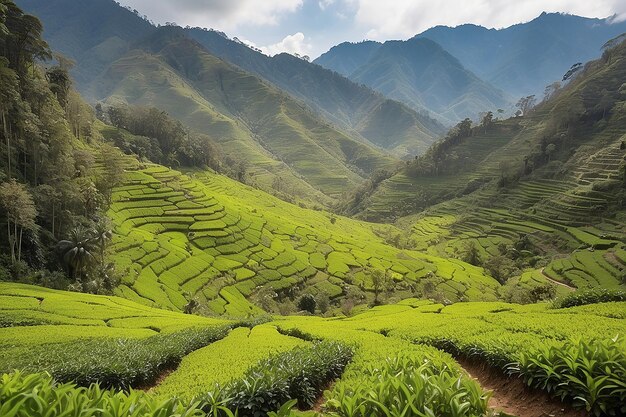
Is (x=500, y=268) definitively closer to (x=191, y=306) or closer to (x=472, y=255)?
(x=472, y=255)

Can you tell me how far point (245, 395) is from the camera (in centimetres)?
778

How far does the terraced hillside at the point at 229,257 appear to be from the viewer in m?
49.8

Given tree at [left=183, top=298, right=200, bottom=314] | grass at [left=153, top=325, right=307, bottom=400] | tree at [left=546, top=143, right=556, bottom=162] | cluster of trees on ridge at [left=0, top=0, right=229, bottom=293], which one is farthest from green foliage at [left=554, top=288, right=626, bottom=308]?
tree at [left=546, top=143, right=556, bottom=162]

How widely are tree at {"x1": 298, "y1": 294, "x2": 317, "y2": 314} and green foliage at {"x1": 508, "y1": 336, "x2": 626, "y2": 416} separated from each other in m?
45.7

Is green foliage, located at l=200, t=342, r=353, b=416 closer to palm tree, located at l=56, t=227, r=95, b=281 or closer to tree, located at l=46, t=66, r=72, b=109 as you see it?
palm tree, located at l=56, t=227, r=95, b=281

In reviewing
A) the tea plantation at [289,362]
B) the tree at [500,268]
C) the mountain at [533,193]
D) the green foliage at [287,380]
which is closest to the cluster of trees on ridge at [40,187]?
the tea plantation at [289,362]

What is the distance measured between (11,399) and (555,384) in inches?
394

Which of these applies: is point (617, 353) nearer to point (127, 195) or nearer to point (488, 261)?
point (127, 195)

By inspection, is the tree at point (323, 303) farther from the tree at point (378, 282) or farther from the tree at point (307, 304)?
the tree at point (378, 282)

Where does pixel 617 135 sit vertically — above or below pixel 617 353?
above

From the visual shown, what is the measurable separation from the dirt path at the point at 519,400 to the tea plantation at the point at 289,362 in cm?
25

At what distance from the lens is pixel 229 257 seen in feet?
204

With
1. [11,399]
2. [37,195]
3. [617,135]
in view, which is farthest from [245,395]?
[617,135]

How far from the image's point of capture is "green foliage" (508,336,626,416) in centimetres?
675
